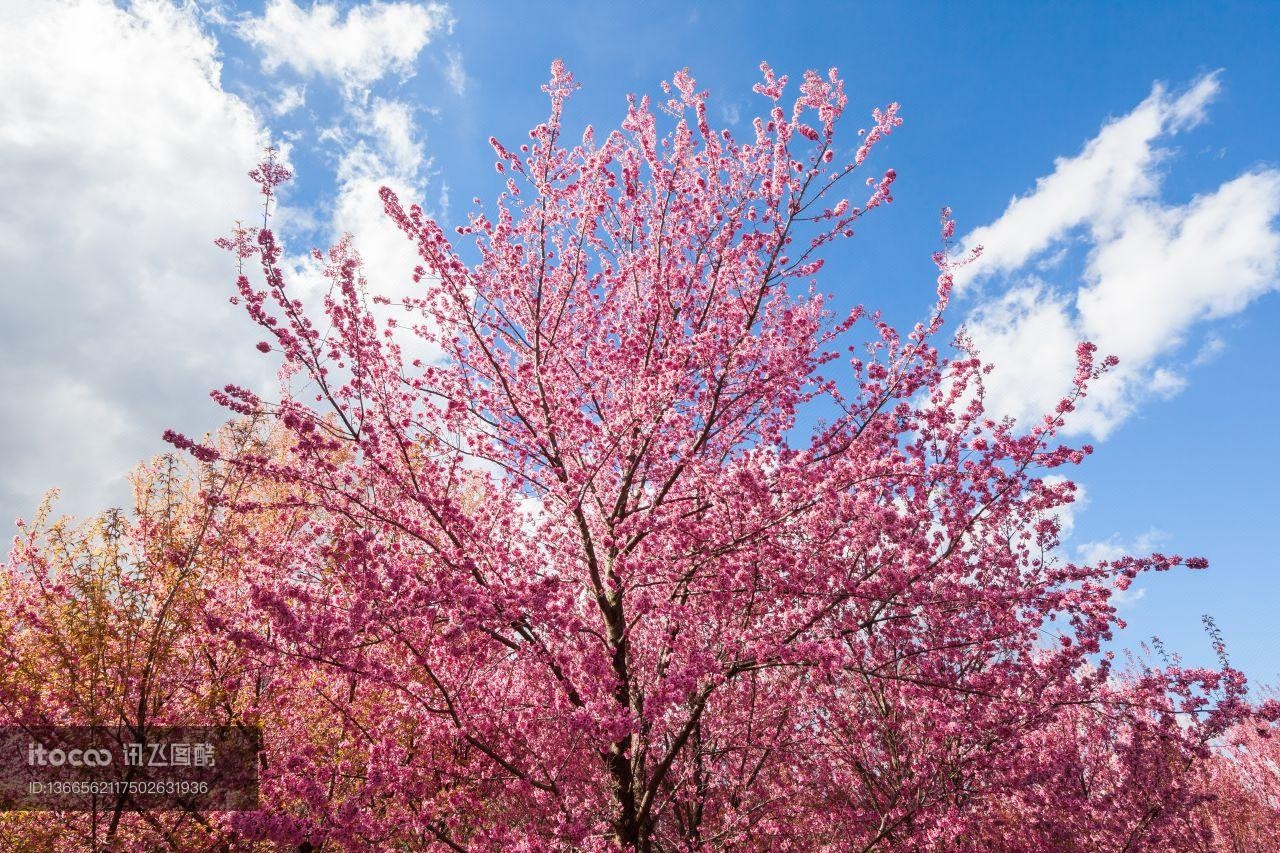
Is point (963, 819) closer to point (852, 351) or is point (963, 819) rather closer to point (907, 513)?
point (907, 513)

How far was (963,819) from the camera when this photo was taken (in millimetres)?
7961

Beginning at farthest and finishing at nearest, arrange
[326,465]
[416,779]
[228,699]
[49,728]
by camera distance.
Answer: [228,699]
[49,728]
[416,779]
[326,465]

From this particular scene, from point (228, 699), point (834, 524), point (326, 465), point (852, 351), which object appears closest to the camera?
point (326, 465)

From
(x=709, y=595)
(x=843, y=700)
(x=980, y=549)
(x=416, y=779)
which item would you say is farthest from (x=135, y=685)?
(x=980, y=549)

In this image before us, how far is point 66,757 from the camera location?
28.6ft

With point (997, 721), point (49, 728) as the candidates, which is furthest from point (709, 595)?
point (49, 728)

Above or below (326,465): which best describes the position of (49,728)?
below

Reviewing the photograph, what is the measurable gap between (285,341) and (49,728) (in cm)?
732

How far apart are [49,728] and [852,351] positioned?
465 inches

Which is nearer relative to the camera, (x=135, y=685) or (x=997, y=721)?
(x=997, y=721)

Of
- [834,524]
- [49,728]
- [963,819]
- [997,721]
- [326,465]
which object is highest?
[326,465]

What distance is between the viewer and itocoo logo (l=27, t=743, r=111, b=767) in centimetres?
866

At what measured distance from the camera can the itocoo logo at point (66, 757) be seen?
Answer: 8656 millimetres

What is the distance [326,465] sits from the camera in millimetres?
5930
